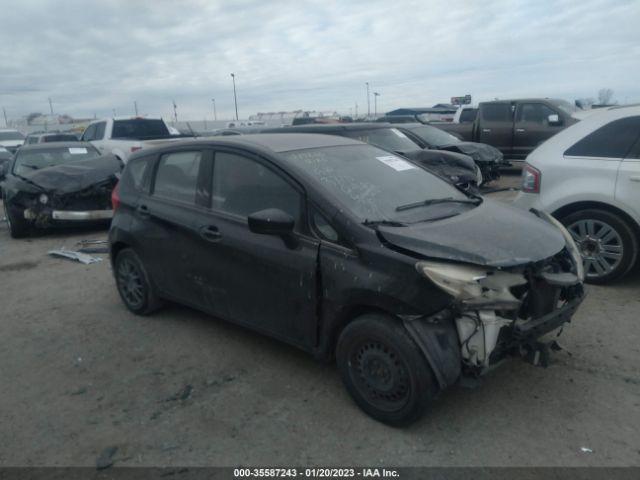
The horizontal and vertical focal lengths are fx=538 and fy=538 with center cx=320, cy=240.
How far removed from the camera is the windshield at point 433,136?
37.5ft

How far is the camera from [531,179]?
221 inches

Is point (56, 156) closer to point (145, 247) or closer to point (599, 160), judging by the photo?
point (145, 247)

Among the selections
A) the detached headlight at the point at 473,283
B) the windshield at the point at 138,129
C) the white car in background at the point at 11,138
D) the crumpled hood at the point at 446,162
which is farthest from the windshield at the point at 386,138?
the white car in background at the point at 11,138

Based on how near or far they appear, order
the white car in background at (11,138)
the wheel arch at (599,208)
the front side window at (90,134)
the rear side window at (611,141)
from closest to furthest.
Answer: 1. the wheel arch at (599,208)
2. the rear side window at (611,141)
3. the front side window at (90,134)
4. the white car in background at (11,138)

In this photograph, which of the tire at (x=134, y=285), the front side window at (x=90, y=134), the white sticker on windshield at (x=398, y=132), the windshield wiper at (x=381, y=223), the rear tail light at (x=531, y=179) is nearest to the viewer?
the windshield wiper at (x=381, y=223)

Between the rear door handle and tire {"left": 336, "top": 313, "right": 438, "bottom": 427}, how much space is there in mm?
1286

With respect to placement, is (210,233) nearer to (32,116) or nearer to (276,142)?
(276,142)

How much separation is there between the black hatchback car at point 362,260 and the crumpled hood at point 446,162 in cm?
519

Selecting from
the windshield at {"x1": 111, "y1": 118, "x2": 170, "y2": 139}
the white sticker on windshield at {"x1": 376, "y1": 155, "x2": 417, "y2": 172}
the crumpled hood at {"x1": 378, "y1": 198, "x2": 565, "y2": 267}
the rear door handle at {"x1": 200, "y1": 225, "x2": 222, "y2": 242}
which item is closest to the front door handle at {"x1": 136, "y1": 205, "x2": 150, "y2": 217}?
the rear door handle at {"x1": 200, "y1": 225, "x2": 222, "y2": 242}

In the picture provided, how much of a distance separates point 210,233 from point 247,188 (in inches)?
17.8

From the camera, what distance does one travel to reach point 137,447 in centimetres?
311

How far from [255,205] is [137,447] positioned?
5.66 ft

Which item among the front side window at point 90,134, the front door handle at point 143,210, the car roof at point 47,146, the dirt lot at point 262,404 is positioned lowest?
the dirt lot at point 262,404

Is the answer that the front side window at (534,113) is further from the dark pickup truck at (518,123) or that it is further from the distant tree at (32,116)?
the distant tree at (32,116)
